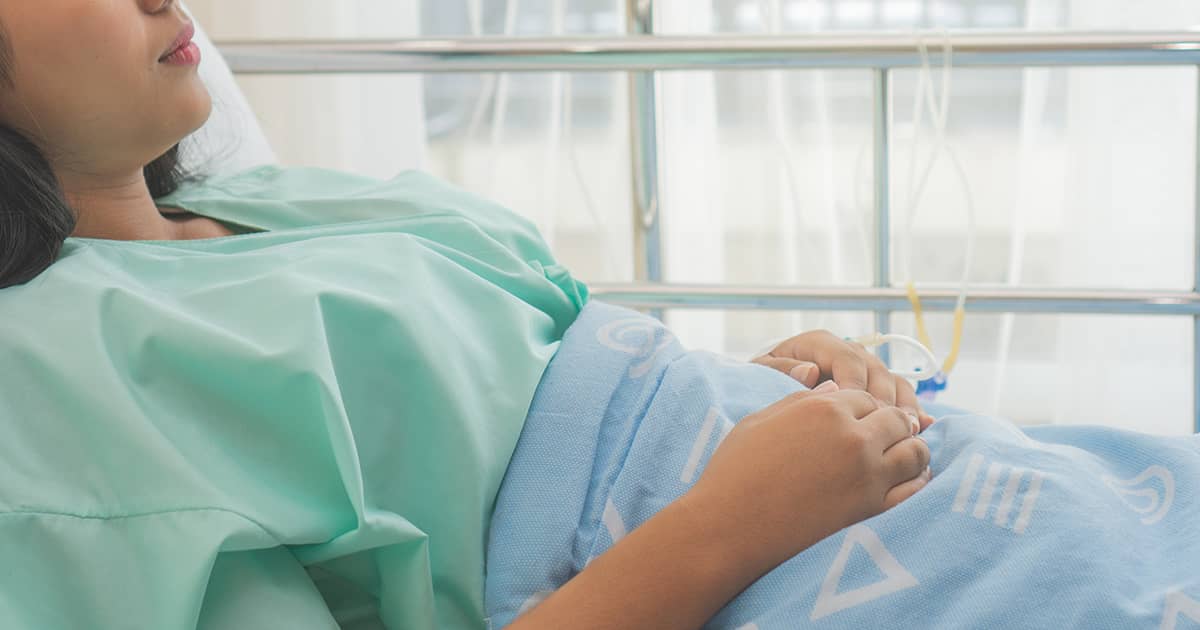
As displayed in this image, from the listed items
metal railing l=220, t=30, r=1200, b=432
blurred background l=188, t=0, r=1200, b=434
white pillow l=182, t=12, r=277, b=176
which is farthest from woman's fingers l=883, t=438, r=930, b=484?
blurred background l=188, t=0, r=1200, b=434

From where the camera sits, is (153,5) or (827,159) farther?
(827,159)

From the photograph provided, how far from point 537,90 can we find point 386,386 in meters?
1.46

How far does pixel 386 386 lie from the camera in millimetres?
747

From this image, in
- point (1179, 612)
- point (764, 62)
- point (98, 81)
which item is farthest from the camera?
point (764, 62)

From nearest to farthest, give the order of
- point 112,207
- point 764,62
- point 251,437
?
point 251,437 → point 112,207 → point 764,62

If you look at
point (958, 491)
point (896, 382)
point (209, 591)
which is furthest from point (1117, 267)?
point (209, 591)

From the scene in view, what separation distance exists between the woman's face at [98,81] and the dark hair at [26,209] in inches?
0.6

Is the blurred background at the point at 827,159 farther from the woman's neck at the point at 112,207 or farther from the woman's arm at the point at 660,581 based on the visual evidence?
the woman's arm at the point at 660,581

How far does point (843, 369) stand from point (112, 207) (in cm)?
60

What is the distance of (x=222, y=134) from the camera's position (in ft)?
4.23

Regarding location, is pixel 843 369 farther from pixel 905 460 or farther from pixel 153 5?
pixel 153 5

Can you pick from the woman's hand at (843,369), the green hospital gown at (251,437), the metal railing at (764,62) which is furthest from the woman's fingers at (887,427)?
the metal railing at (764,62)

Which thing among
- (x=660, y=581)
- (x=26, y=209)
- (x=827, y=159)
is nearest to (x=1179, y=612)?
(x=660, y=581)

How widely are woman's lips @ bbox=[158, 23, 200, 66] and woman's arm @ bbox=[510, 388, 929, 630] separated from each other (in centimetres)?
50
